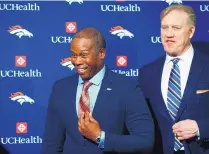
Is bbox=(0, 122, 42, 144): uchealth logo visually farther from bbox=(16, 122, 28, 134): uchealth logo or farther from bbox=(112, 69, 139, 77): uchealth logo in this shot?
bbox=(112, 69, 139, 77): uchealth logo

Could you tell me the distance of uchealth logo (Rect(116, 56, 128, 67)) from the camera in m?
3.38

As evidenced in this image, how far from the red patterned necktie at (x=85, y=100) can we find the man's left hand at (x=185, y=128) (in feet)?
1.87

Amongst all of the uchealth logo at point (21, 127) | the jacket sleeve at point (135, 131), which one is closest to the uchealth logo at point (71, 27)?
the uchealth logo at point (21, 127)

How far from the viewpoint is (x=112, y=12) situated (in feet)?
11.1

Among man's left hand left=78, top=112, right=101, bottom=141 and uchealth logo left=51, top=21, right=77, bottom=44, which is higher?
uchealth logo left=51, top=21, right=77, bottom=44

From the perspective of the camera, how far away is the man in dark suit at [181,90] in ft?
8.38

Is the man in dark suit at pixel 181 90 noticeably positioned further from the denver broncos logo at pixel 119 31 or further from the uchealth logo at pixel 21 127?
the uchealth logo at pixel 21 127

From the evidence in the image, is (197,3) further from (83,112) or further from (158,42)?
(83,112)

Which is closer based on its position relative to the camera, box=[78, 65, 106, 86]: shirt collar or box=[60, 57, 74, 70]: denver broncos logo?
box=[78, 65, 106, 86]: shirt collar

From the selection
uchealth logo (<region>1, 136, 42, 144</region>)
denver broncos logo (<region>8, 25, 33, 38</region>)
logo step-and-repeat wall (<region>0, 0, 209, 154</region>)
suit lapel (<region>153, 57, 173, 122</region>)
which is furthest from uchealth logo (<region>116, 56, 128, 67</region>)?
uchealth logo (<region>1, 136, 42, 144</region>)

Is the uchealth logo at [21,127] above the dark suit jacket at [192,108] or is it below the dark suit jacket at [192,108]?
below

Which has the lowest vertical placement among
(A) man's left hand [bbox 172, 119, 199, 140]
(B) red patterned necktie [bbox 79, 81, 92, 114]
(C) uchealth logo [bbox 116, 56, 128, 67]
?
(A) man's left hand [bbox 172, 119, 199, 140]

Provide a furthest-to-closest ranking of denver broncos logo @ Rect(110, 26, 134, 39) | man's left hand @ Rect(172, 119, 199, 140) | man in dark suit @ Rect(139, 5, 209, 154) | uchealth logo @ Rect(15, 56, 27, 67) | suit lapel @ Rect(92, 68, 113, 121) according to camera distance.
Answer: denver broncos logo @ Rect(110, 26, 134, 39)
uchealth logo @ Rect(15, 56, 27, 67)
man in dark suit @ Rect(139, 5, 209, 154)
man's left hand @ Rect(172, 119, 199, 140)
suit lapel @ Rect(92, 68, 113, 121)

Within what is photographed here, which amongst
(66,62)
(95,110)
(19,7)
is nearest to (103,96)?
(95,110)
